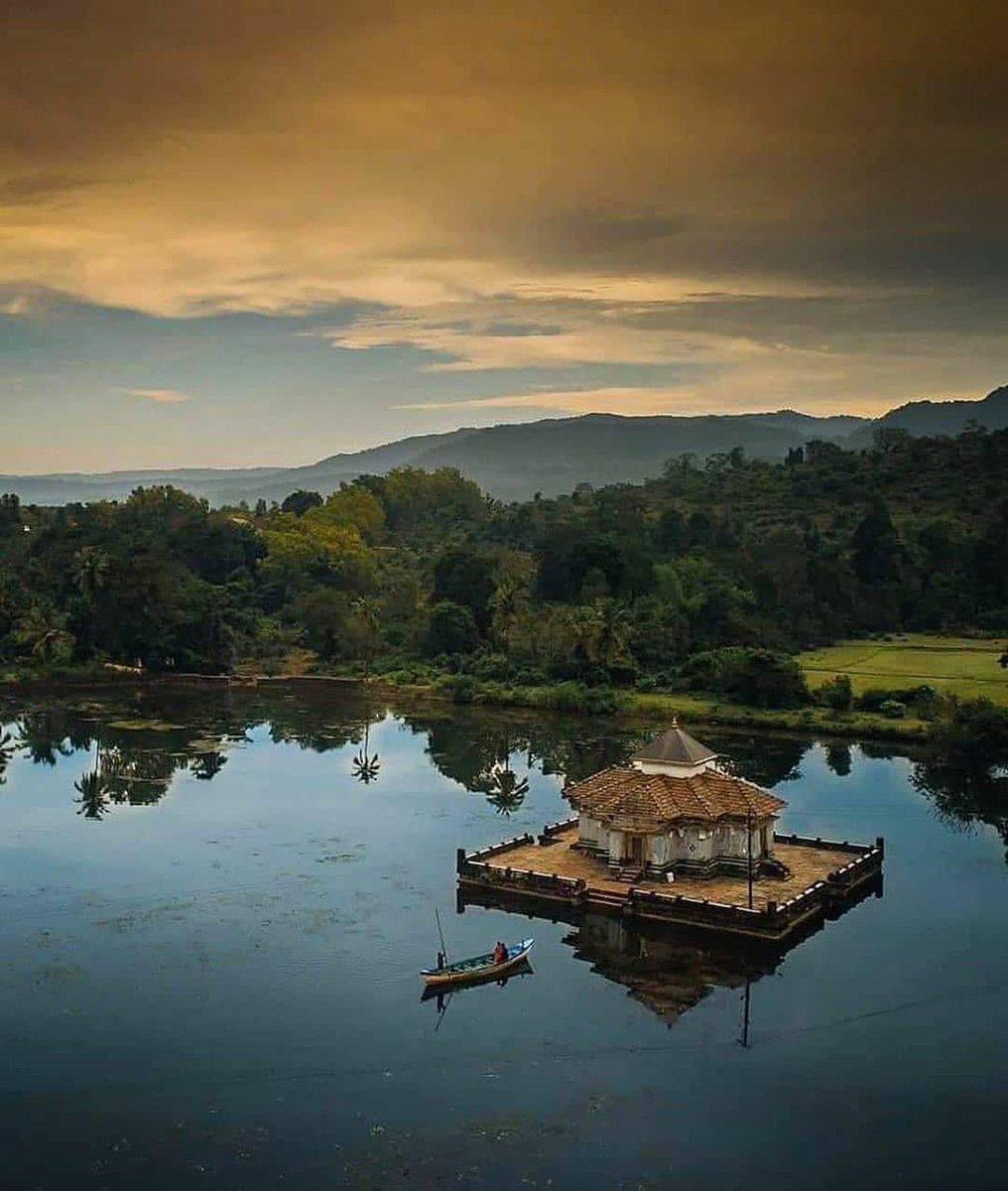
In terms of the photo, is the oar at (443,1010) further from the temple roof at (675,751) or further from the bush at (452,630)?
the bush at (452,630)

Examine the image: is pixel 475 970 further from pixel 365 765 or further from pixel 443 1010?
pixel 365 765

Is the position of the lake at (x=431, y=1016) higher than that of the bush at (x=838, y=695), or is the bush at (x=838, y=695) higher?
the bush at (x=838, y=695)

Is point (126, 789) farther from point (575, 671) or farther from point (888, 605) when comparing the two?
point (888, 605)

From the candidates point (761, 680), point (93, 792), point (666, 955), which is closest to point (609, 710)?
point (761, 680)

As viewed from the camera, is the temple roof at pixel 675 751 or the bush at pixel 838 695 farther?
the bush at pixel 838 695

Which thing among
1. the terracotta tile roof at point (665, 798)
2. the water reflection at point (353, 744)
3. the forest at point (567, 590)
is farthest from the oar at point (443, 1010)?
the forest at point (567, 590)

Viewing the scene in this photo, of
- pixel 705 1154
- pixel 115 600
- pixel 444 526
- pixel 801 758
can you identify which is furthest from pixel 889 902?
pixel 444 526
